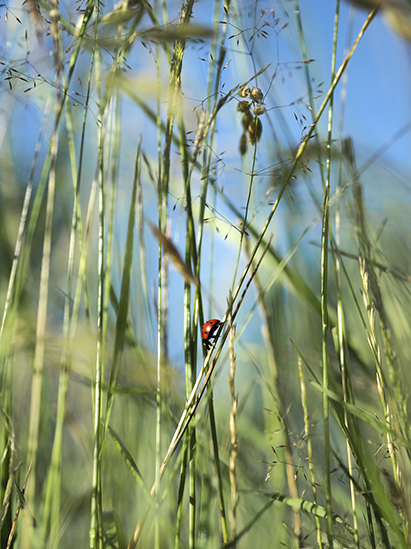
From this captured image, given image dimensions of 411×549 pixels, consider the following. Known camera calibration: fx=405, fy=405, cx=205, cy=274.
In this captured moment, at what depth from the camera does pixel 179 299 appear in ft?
2.92

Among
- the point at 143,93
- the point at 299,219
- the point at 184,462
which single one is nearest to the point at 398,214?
the point at 299,219

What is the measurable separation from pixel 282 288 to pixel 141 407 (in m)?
0.36

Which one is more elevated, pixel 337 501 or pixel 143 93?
pixel 143 93

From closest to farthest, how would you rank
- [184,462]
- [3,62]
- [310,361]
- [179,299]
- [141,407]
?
[184,462] < [3,62] < [141,407] < [310,361] < [179,299]

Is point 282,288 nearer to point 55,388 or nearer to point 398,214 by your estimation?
point 398,214

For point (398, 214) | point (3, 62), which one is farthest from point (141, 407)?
point (398, 214)

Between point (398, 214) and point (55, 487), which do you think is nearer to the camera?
point (55, 487)

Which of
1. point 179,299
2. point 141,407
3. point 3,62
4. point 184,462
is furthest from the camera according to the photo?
point 179,299

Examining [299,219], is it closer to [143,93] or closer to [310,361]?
[310,361]

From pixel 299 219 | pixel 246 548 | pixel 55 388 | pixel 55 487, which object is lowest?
pixel 246 548

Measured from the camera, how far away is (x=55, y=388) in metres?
0.85

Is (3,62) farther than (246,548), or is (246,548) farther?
(246,548)

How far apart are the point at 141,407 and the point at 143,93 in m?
0.47

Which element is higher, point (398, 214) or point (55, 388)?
point (398, 214)
